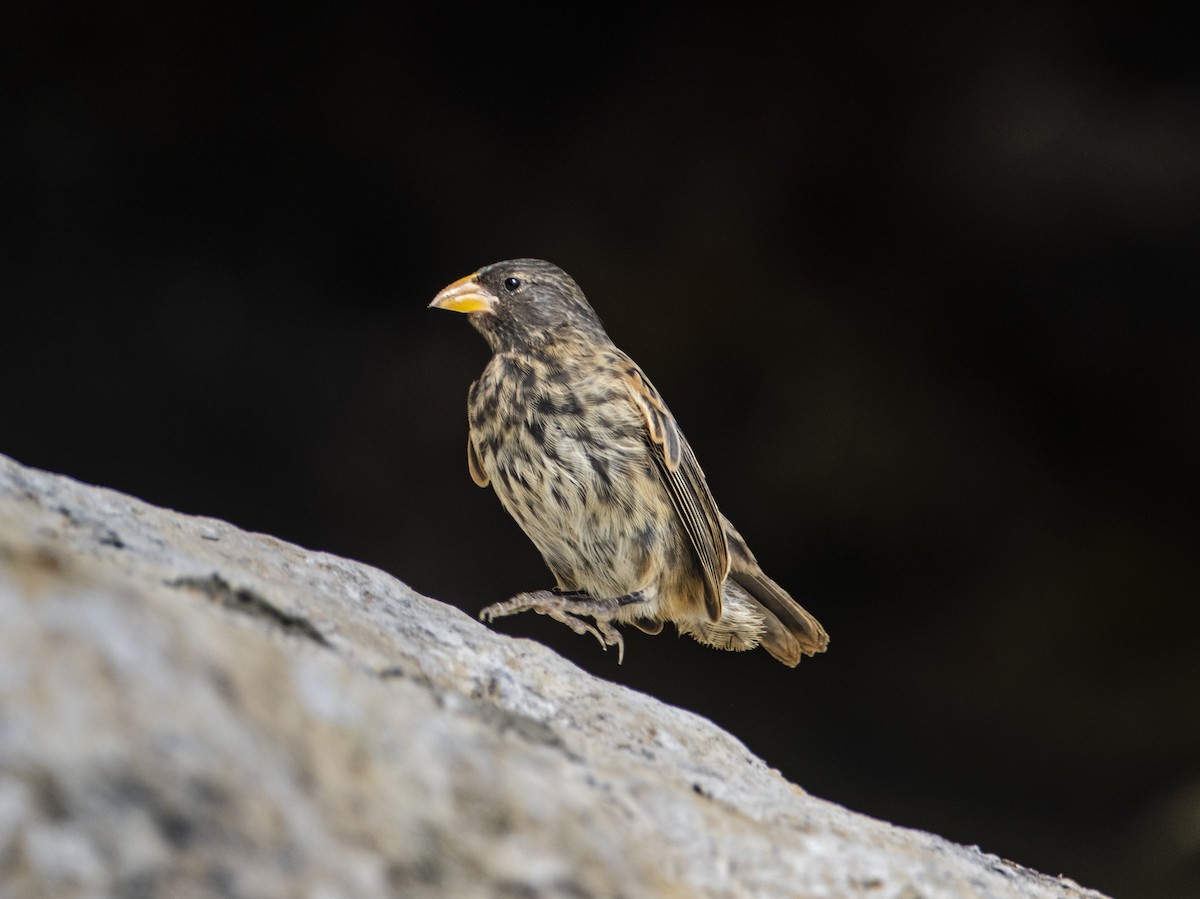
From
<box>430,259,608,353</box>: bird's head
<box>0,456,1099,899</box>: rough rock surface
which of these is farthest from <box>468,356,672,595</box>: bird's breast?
<box>0,456,1099,899</box>: rough rock surface

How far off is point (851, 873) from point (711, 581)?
1.71 metres

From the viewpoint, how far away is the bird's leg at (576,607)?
3088 mm

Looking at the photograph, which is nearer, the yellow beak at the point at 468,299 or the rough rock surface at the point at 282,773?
the rough rock surface at the point at 282,773

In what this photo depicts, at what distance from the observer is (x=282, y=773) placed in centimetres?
112

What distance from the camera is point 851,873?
4.99 feet

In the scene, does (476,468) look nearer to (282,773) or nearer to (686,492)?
(686,492)

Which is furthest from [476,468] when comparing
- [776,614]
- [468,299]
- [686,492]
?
[776,614]

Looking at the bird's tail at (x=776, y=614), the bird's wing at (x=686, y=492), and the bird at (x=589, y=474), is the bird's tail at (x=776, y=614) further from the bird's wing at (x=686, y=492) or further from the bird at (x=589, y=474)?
the bird's wing at (x=686, y=492)

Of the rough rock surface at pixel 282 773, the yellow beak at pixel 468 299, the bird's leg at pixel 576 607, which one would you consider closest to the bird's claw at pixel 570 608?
the bird's leg at pixel 576 607

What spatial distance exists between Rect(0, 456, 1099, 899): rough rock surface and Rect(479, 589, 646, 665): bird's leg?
1353 millimetres

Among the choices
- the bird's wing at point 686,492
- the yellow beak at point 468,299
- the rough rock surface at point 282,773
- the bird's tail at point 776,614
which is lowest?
the rough rock surface at point 282,773

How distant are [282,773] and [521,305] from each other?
7.91ft

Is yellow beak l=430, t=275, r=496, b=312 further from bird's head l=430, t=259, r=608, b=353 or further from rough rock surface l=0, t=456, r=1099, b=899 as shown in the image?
rough rock surface l=0, t=456, r=1099, b=899

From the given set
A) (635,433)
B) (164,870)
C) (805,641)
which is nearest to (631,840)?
(164,870)
